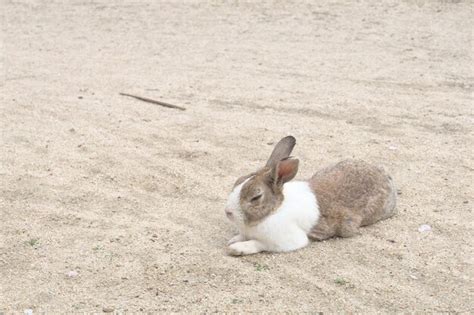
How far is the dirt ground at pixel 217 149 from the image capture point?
446cm

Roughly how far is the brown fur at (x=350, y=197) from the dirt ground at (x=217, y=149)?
0.11m

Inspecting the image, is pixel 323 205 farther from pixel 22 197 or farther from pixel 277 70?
pixel 277 70

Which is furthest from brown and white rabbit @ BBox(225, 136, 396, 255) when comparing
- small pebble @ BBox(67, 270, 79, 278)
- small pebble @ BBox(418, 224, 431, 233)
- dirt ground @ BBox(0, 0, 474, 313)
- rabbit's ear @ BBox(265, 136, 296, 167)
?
small pebble @ BBox(67, 270, 79, 278)

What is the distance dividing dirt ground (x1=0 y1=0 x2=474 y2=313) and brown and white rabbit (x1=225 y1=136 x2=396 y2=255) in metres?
0.10

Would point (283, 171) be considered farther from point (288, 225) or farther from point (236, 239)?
point (236, 239)

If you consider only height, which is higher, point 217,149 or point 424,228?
point 424,228

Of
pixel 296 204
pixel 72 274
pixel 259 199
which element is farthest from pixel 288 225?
pixel 72 274

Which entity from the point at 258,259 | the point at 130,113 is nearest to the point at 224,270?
the point at 258,259

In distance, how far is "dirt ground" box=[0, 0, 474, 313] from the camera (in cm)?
446

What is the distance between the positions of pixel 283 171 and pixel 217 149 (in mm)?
2145

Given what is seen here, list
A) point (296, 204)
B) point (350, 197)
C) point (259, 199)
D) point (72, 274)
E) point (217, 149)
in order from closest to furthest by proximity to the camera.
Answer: point (72, 274) → point (259, 199) → point (296, 204) → point (350, 197) → point (217, 149)

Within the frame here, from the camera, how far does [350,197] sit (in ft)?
17.0

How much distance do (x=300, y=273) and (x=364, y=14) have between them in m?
9.77

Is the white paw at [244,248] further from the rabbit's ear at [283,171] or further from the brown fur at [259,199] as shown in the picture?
the rabbit's ear at [283,171]
